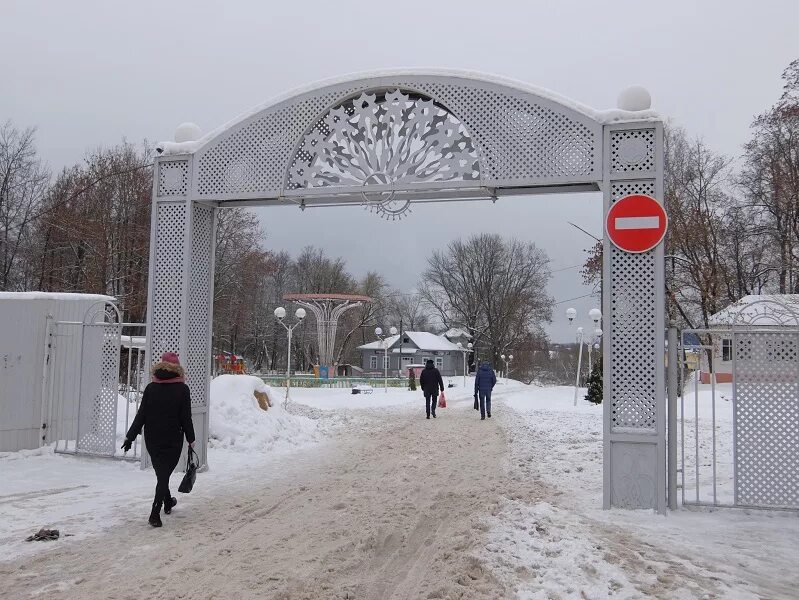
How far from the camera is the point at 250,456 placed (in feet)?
31.9

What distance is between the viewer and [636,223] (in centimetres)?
659

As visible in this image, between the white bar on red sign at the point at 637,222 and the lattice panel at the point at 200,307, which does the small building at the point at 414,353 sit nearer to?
the lattice panel at the point at 200,307

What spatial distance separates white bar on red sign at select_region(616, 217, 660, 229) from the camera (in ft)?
21.4

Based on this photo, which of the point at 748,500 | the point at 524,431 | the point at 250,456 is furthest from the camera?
the point at 524,431

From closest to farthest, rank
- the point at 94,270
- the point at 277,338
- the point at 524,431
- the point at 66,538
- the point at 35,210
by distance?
the point at 66,538, the point at 524,431, the point at 94,270, the point at 35,210, the point at 277,338

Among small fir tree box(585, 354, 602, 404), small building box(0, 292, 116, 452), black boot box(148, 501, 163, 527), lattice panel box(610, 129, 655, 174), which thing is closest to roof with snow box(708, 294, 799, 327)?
lattice panel box(610, 129, 655, 174)

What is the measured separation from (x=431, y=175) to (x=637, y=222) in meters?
2.31

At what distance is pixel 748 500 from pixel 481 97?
5.07 meters

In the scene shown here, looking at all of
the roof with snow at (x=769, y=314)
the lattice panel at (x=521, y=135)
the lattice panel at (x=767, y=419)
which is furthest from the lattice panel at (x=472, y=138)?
the lattice panel at (x=767, y=419)

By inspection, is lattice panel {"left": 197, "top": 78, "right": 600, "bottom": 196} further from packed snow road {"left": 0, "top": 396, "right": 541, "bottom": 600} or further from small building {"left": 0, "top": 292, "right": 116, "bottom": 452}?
packed snow road {"left": 0, "top": 396, "right": 541, "bottom": 600}

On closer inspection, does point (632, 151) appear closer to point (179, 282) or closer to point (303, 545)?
point (303, 545)

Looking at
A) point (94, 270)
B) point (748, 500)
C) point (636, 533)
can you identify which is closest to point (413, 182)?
point (636, 533)

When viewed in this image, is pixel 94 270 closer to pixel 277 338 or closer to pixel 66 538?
pixel 66 538

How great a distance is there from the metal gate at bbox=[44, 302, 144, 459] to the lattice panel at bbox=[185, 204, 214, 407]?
902 mm
